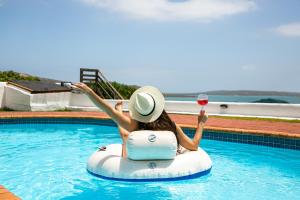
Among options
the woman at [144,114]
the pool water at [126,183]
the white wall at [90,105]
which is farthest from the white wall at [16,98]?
the woman at [144,114]

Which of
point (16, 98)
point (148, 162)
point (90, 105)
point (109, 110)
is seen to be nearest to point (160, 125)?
point (148, 162)

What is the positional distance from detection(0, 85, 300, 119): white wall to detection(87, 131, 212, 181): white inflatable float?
7.49m

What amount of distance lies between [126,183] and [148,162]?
1.48 feet

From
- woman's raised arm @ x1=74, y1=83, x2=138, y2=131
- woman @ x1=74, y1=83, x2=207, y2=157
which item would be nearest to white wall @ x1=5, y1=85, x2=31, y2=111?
woman @ x1=74, y1=83, x2=207, y2=157

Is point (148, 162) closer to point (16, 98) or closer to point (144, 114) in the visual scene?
point (144, 114)

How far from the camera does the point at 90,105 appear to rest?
1609 centimetres

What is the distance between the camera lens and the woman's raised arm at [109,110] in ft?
13.9

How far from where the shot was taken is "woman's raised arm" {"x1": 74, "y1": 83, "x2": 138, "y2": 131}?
13.9ft

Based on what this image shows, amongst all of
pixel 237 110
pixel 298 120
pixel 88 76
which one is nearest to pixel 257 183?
pixel 298 120

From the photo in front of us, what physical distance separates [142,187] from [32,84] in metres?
12.4

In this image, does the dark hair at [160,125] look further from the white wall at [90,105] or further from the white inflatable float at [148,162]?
the white wall at [90,105]

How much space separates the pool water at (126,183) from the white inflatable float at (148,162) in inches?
8.6

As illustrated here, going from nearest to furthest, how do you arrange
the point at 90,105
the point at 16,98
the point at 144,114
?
1. the point at 144,114
2. the point at 16,98
3. the point at 90,105

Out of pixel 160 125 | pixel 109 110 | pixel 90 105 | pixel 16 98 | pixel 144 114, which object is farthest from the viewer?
pixel 90 105
